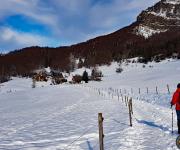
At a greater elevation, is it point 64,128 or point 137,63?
point 137,63

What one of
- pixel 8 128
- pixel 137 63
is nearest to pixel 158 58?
pixel 137 63

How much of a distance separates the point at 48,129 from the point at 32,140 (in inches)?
133

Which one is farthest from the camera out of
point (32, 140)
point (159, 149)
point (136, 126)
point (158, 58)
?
point (158, 58)

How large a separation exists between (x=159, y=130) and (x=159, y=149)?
382cm

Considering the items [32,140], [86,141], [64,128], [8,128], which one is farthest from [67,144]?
[8,128]

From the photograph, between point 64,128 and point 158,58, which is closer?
point 64,128

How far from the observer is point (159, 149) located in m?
12.6

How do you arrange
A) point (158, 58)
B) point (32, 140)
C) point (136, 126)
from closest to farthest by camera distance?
1. point (32, 140)
2. point (136, 126)
3. point (158, 58)

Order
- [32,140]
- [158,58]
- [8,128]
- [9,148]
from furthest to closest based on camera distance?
[158,58] < [8,128] < [32,140] < [9,148]

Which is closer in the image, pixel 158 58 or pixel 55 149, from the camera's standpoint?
pixel 55 149

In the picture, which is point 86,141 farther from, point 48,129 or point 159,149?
point 48,129

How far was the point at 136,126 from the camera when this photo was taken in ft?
57.7

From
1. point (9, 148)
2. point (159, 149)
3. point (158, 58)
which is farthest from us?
point (158, 58)

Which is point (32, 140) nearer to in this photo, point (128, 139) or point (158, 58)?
point (128, 139)
